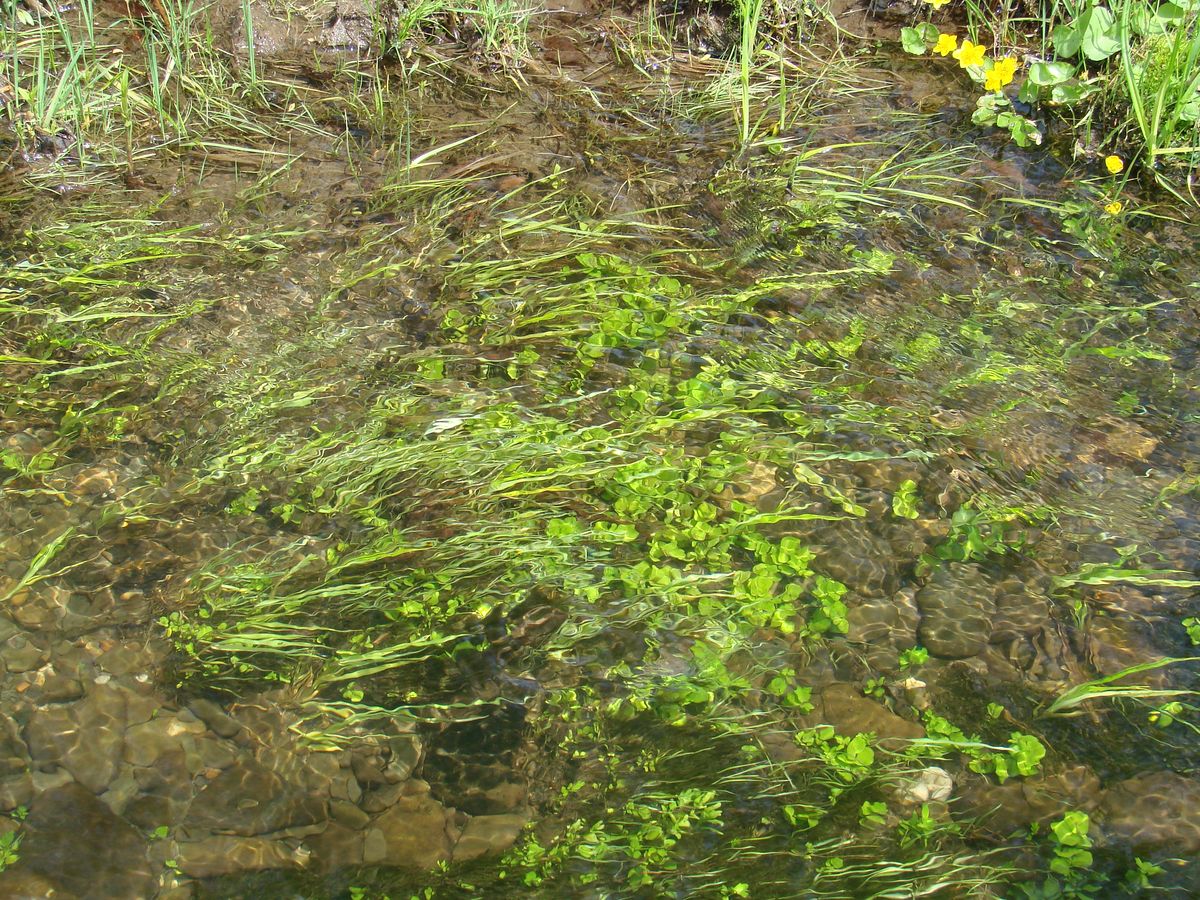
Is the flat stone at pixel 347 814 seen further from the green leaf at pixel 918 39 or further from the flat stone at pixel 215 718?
the green leaf at pixel 918 39

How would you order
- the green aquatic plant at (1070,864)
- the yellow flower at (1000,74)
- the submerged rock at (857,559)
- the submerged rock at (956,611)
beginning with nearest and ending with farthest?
1. the green aquatic plant at (1070,864)
2. the submerged rock at (956,611)
3. the submerged rock at (857,559)
4. the yellow flower at (1000,74)

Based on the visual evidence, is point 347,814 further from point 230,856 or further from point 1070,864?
point 1070,864

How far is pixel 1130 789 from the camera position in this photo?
2359 mm

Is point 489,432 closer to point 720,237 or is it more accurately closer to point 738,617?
point 738,617

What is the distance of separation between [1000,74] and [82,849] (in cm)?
487

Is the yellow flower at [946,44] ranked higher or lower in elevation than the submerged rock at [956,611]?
higher

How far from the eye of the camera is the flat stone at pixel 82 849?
2.21 metres

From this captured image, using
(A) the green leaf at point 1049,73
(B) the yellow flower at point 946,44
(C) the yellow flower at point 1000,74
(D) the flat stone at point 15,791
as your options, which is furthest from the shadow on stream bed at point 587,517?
(B) the yellow flower at point 946,44

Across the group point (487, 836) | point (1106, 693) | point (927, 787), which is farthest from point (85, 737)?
point (1106, 693)

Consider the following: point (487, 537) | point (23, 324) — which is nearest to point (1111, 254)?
point (487, 537)

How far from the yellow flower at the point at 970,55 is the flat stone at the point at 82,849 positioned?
483cm

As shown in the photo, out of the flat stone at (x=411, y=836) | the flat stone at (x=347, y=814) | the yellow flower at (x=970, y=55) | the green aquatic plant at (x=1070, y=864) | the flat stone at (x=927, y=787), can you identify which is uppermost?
the yellow flower at (x=970, y=55)

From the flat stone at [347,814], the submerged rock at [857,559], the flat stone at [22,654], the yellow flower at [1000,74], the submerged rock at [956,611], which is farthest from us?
the yellow flower at [1000,74]

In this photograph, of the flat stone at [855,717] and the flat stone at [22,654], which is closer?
the flat stone at [855,717]
